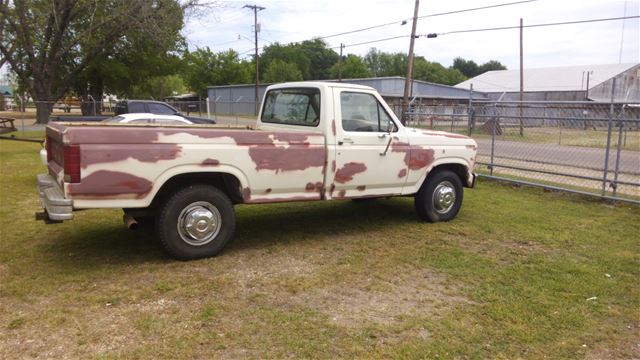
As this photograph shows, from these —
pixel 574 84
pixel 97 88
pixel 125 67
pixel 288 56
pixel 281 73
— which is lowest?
pixel 97 88

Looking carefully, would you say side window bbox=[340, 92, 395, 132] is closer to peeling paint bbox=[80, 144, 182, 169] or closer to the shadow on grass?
the shadow on grass

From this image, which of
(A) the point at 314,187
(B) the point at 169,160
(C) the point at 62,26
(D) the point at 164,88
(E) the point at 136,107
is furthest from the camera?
(D) the point at 164,88

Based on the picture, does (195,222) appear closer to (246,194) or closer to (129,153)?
(246,194)

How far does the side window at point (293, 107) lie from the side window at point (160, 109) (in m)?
12.3

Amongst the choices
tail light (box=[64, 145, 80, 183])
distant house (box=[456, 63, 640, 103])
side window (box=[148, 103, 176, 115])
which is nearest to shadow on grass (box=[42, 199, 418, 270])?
tail light (box=[64, 145, 80, 183])

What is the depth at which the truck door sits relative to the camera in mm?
5844

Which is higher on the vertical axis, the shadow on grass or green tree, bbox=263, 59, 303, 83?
green tree, bbox=263, 59, 303, 83

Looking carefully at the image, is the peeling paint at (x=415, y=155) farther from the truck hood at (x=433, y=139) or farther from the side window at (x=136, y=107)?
the side window at (x=136, y=107)

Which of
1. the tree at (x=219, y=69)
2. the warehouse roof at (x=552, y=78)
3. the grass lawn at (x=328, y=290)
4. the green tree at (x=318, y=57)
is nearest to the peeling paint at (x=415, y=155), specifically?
the grass lawn at (x=328, y=290)

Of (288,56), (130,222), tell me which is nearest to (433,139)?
(130,222)

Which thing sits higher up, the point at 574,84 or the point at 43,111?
the point at 574,84

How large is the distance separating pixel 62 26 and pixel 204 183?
22.2 m

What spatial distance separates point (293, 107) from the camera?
6.44 meters

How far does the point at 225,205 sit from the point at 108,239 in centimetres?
170
